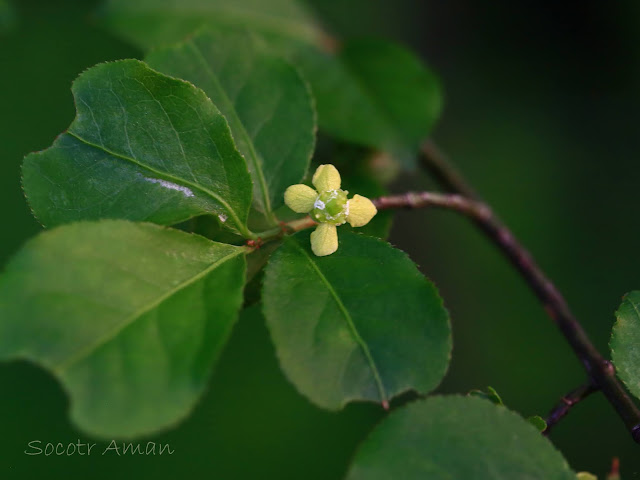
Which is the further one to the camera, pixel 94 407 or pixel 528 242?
pixel 528 242

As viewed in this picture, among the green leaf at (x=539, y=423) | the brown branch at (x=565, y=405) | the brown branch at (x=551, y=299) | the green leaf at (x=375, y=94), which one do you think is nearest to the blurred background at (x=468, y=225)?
the green leaf at (x=375, y=94)

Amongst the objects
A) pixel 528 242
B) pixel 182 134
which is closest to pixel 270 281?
pixel 182 134

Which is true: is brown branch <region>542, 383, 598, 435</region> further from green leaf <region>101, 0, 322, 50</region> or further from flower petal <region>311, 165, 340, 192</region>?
green leaf <region>101, 0, 322, 50</region>

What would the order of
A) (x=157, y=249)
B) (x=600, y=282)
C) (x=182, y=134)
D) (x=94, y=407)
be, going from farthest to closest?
(x=600, y=282), (x=182, y=134), (x=157, y=249), (x=94, y=407)

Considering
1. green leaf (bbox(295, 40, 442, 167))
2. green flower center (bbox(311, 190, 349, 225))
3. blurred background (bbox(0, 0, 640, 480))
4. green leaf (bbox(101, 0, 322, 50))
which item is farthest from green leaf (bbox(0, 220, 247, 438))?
blurred background (bbox(0, 0, 640, 480))

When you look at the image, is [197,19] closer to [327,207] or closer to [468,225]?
→ [327,207]

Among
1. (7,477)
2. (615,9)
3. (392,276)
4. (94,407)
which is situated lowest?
(7,477)

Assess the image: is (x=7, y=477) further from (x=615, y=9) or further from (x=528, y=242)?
(x=615, y=9)
